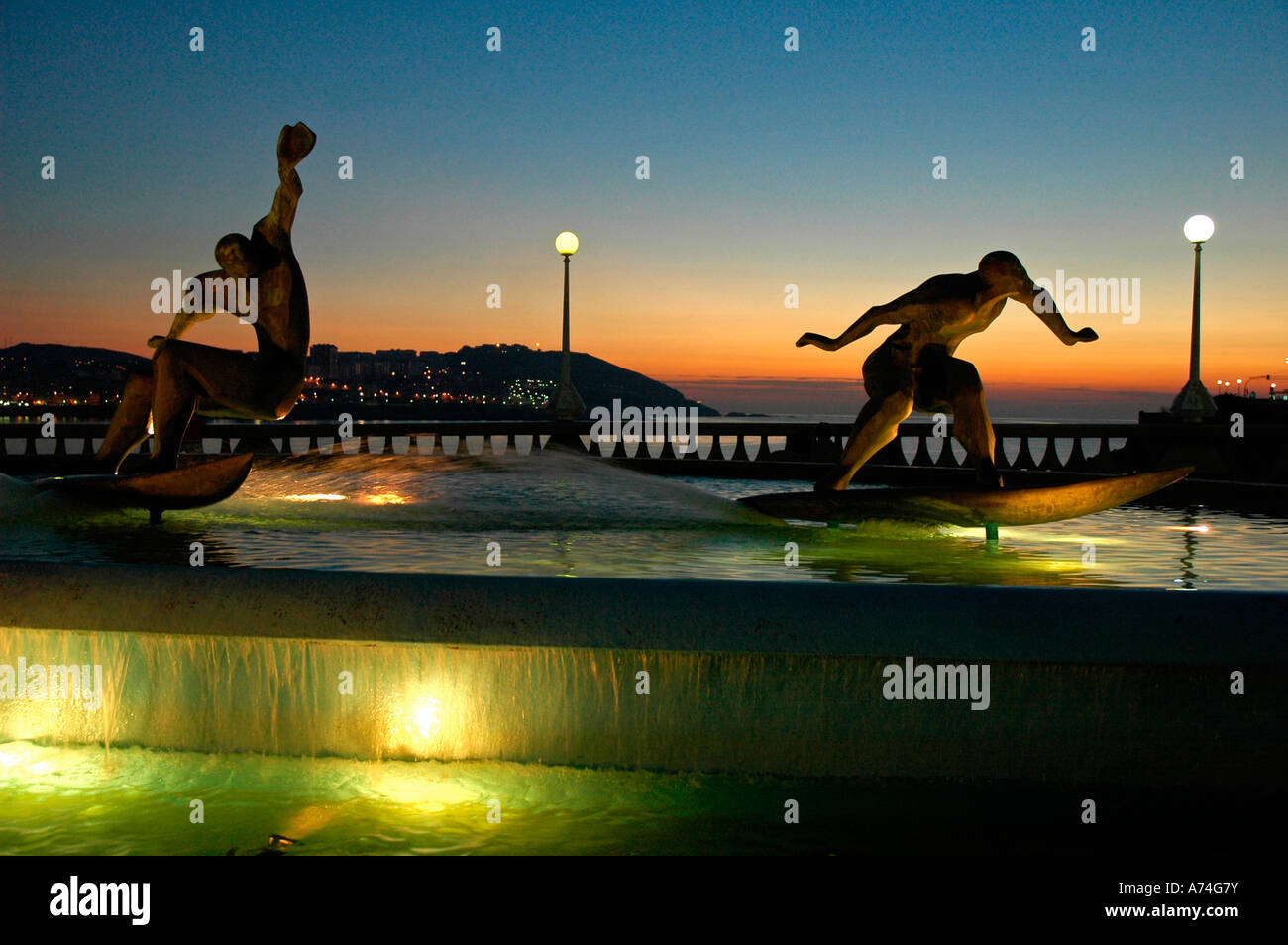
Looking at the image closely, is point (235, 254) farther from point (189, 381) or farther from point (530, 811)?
point (530, 811)

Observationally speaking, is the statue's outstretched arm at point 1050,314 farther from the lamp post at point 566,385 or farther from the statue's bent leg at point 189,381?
the lamp post at point 566,385

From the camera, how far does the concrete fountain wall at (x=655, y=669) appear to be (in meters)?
4.02

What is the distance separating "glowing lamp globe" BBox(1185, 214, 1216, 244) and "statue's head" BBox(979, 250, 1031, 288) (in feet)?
45.6

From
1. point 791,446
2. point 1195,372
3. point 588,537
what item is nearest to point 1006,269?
point 588,537

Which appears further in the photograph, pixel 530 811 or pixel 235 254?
pixel 235 254

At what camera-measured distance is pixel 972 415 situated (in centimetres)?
863

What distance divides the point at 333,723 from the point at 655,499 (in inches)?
262

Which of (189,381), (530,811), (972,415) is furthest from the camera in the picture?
(972,415)

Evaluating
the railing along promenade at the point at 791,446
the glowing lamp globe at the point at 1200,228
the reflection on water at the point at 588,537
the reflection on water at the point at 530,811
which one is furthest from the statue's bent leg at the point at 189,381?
the glowing lamp globe at the point at 1200,228

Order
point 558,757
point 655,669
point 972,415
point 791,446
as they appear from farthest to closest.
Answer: point 791,446 < point 972,415 < point 558,757 < point 655,669

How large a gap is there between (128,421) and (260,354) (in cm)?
126

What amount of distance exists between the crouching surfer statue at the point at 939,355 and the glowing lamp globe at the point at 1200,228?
1349 cm

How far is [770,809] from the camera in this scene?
13.6 feet
